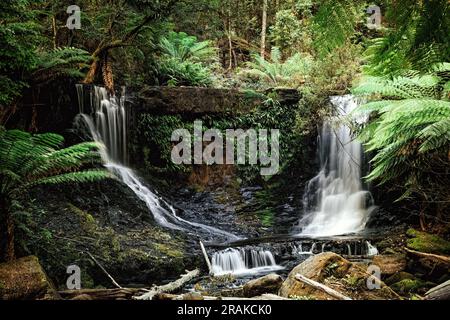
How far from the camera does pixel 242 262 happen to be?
233 inches

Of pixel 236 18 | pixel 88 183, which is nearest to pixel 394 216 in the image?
pixel 88 183

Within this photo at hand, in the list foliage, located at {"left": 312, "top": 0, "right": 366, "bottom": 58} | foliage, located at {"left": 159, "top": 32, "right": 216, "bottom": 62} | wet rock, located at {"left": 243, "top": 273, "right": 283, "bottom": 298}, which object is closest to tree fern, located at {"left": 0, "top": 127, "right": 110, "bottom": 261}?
wet rock, located at {"left": 243, "top": 273, "right": 283, "bottom": 298}

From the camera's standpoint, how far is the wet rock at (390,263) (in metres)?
5.20

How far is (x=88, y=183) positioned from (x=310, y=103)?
5953mm

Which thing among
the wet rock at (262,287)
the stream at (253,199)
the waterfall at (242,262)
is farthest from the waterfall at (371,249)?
the wet rock at (262,287)

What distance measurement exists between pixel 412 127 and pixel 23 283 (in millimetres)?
4530

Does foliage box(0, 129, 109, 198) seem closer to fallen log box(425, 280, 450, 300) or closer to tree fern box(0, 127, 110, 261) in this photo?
tree fern box(0, 127, 110, 261)

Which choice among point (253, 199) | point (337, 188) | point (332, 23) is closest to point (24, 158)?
point (332, 23)

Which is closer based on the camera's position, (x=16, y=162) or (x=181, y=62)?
(x=16, y=162)

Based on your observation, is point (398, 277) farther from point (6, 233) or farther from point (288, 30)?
point (288, 30)

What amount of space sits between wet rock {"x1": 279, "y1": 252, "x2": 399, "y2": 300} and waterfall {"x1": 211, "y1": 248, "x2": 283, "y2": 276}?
4.33 feet

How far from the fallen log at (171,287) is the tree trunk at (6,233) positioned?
140cm

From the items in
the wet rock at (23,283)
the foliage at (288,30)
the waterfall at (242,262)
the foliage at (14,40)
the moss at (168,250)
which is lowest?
the waterfall at (242,262)

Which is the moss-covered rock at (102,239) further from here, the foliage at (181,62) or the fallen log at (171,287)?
the foliage at (181,62)
